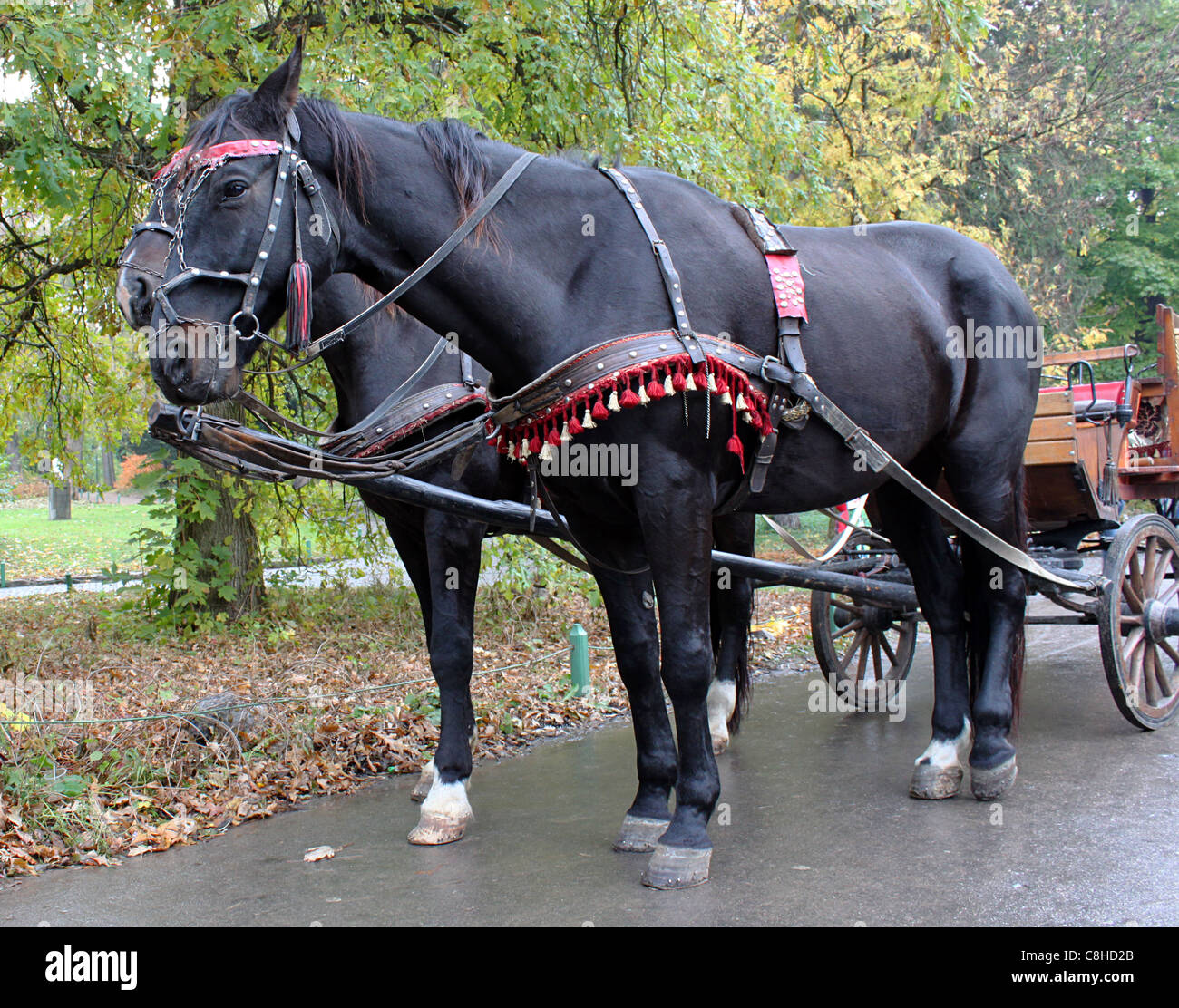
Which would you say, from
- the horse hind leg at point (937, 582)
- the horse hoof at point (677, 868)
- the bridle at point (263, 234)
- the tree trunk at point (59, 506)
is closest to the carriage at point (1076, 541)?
the horse hind leg at point (937, 582)

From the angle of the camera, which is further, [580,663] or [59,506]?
[59,506]

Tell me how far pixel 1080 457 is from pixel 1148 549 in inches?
23.3

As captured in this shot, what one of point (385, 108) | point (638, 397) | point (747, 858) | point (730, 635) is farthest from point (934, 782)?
point (385, 108)

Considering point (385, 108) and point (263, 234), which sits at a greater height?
point (385, 108)

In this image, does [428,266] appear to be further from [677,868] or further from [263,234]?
[677,868]

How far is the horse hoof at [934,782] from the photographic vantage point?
443 centimetres

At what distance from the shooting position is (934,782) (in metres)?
4.43

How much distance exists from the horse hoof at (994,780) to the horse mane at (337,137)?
128 inches

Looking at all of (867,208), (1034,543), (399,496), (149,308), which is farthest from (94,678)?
(867,208)

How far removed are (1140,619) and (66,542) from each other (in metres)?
22.4

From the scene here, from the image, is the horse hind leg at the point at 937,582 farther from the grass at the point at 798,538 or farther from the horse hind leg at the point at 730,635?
the grass at the point at 798,538

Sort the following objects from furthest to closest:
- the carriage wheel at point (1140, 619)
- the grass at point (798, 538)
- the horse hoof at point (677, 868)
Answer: the grass at point (798, 538) → the carriage wheel at point (1140, 619) → the horse hoof at point (677, 868)

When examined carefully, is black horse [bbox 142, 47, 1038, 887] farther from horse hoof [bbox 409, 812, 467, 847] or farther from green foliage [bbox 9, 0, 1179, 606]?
green foliage [bbox 9, 0, 1179, 606]

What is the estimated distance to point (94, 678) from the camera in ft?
22.0
